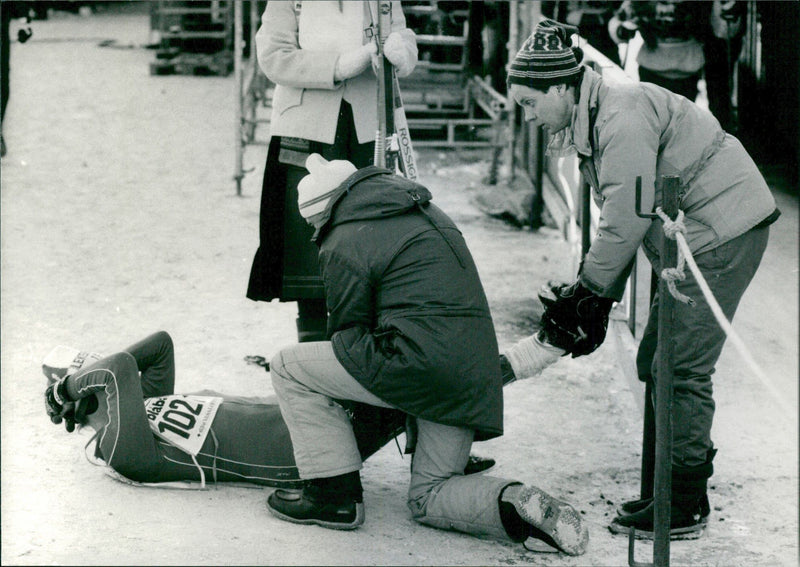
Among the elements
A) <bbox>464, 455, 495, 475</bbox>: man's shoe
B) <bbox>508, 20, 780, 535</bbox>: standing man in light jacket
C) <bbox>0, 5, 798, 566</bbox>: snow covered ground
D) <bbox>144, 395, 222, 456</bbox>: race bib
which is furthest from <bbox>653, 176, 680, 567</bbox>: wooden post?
<bbox>144, 395, 222, 456</bbox>: race bib

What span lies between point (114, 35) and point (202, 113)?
6.48 meters

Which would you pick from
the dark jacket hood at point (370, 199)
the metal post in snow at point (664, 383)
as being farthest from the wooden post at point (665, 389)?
the dark jacket hood at point (370, 199)

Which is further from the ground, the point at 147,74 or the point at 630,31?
the point at 630,31

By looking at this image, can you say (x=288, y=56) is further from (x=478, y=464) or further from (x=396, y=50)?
(x=478, y=464)

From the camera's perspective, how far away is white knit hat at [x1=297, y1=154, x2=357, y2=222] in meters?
3.73

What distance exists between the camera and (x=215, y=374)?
5.10 m

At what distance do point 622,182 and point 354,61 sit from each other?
1562 mm

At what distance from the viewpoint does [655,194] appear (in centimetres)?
343

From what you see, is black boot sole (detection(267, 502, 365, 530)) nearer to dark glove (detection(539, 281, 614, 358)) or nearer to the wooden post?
dark glove (detection(539, 281, 614, 358))

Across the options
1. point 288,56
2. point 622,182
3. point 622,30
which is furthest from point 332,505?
point 622,30

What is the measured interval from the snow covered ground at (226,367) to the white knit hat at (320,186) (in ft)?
3.35

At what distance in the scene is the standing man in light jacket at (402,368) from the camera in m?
3.54

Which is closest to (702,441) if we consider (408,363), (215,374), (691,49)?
(408,363)

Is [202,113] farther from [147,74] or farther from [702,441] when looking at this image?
[702,441]
